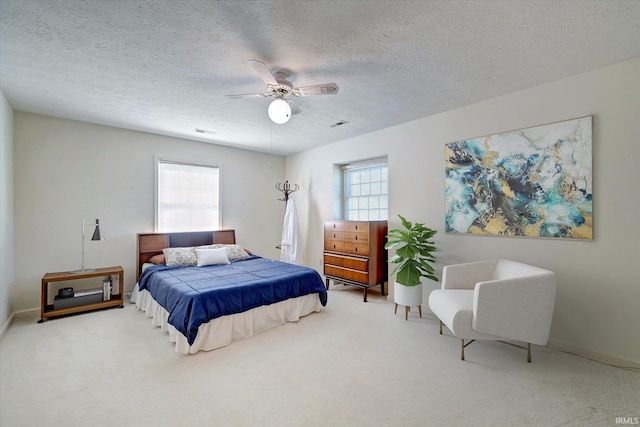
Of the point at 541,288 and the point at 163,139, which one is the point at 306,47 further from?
the point at 163,139

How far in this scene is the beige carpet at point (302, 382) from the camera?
5.88 feet

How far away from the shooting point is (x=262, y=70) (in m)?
2.20

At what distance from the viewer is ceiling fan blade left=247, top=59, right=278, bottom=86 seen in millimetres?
2082

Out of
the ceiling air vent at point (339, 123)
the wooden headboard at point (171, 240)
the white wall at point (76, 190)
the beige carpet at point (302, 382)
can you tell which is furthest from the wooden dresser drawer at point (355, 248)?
the white wall at point (76, 190)

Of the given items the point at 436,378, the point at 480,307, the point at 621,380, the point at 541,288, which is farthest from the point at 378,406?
the point at 621,380

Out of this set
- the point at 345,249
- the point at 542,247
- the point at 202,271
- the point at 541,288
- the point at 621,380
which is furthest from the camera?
the point at 345,249

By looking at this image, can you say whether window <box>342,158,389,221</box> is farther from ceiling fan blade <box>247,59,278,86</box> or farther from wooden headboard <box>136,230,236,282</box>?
ceiling fan blade <box>247,59,278,86</box>

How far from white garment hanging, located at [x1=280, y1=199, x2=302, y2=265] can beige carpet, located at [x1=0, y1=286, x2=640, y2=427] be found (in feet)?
7.24

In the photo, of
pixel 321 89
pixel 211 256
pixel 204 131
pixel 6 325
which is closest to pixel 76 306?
pixel 6 325

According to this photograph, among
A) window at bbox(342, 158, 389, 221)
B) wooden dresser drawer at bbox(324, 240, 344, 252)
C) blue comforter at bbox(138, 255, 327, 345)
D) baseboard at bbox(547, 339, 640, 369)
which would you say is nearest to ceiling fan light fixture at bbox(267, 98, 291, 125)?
blue comforter at bbox(138, 255, 327, 345)

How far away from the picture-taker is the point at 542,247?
287 cm

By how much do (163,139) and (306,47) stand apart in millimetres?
3619

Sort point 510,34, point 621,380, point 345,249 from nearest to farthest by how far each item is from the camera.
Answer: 1. point 510,34
2. point 621,380
3. point 345,249

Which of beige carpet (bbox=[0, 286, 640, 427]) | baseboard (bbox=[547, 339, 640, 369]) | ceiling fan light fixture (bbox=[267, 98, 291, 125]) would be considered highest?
ceiling fan light fixture (bbox=[267, 98, 291, 125])
